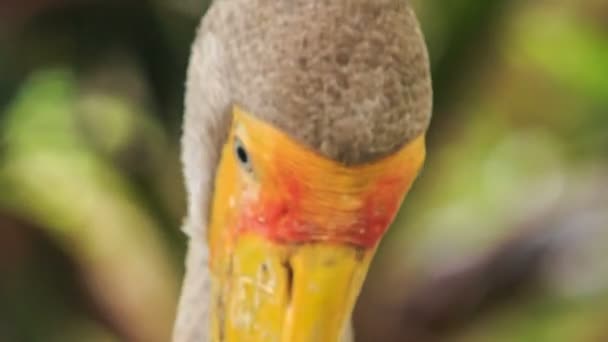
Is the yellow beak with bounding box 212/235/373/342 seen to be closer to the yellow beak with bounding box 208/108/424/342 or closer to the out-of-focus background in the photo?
the yellow beak with bounding box 208/108/424/342

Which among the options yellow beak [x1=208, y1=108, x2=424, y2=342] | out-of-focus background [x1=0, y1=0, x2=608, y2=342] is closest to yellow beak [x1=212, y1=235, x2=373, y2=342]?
yellow beak [x1=208, y1=108, x2=424, y2=342]

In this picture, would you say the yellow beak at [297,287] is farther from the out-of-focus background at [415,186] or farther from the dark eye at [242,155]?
the out-of-focus background at [415,186]

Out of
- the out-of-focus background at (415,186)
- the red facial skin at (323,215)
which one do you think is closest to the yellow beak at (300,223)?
the red facial skin at (323,215)

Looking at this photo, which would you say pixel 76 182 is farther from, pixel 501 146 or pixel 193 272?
pixel 501 146

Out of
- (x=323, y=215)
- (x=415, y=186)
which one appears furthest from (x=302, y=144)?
(x=415, y=186)

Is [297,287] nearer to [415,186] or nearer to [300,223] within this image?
[300,223]

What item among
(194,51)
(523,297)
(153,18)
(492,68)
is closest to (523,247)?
(523,297)

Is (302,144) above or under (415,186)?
above
